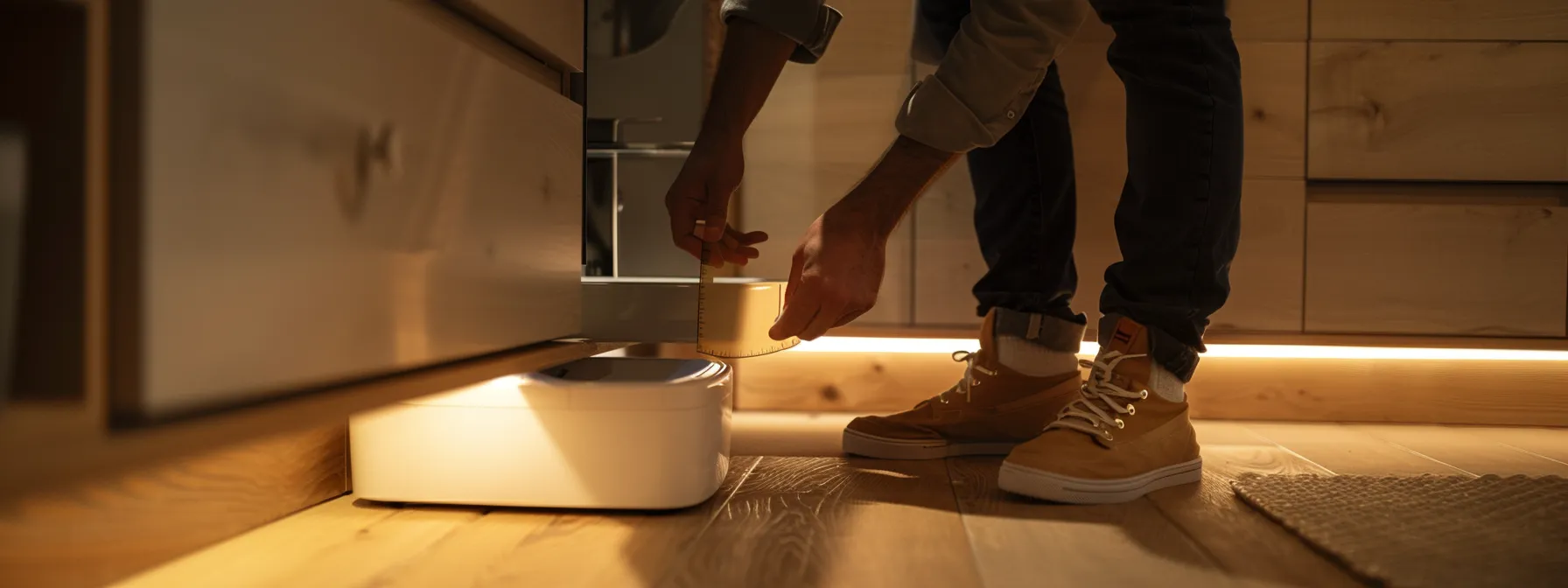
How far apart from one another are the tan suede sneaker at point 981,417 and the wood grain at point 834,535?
0.11 m

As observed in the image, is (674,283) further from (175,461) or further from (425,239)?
(175,461)

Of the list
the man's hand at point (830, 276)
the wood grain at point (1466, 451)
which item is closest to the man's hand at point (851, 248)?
the man's hand at point (830, 276)

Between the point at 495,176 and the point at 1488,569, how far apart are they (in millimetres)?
764

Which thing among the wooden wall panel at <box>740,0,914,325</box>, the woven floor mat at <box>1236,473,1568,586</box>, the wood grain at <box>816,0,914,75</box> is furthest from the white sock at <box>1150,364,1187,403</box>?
the wood grain at <box>816,0,914,75</box>

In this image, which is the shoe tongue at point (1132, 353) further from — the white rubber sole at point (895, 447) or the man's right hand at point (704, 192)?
the man's right hand at point (704, 192)

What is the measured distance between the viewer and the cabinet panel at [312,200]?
1.25ft

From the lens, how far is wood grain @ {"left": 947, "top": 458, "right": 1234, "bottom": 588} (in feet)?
1.99

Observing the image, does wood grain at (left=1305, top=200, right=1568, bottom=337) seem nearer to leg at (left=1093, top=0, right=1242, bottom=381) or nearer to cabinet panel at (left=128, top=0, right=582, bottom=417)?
leg at (left=1093, top=0, right=1242, bottom=381)

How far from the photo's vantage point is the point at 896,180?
2.70 ft

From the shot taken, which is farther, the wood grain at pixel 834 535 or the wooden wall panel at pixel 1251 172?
the wooden wall panel at pixel 1251 172

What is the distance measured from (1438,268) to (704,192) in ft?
3.90

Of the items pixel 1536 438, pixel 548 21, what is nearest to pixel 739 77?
pixel 548 21

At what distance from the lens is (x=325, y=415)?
1.57 feet

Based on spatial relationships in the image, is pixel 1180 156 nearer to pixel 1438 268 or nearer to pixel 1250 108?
pixel 1250 108
